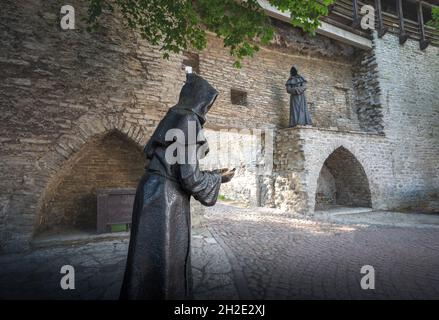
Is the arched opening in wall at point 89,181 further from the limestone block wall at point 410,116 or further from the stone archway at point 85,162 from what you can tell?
the limestone block wall at point 410,116

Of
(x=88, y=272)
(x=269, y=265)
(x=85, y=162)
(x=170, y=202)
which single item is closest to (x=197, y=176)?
(x=170, y=202)

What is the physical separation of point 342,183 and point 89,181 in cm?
952

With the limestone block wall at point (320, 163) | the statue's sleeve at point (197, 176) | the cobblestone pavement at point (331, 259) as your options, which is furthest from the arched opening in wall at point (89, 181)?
the limestone block wall at point (320, 163)

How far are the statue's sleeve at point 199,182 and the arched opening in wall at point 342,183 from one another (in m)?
8.47

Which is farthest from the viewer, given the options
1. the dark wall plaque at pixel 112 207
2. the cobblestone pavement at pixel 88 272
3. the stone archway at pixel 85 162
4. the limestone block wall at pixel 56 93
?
the dark wall plaque at pixel 112 207

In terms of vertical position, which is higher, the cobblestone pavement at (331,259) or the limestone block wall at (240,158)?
the limestone block wall at (240,158)

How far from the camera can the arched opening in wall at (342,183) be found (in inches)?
365

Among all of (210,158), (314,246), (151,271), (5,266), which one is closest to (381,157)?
(314,246)

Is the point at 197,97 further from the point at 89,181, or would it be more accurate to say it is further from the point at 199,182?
the point at 89,181

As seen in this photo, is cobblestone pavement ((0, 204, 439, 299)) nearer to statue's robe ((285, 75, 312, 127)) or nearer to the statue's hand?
the statue's hand

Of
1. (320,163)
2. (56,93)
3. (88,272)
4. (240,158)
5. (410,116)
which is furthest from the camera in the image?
(240,158)

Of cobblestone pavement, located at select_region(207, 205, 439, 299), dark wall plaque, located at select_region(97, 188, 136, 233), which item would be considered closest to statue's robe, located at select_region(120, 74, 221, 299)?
cobblestone pavement, located at select_region(207, 205, 439, 299)

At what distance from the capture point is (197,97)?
6.67 ft
